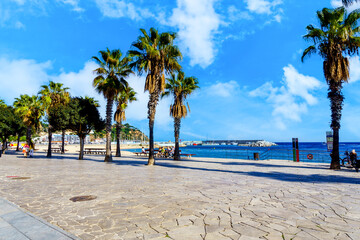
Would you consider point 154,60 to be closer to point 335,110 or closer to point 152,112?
point 152,112

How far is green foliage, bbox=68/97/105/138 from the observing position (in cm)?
2427

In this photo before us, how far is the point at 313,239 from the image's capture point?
12.5 ft

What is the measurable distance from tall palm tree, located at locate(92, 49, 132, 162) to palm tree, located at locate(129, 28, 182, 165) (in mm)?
3159

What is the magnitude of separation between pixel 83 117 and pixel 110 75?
6.42 metres

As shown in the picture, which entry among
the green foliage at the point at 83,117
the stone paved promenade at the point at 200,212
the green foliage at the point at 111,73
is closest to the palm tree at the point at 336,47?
the stone paved promenade at the point at 200,212

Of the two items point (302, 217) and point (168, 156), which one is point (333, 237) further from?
point (168, 156)

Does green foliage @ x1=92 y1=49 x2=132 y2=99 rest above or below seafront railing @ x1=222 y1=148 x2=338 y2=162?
above

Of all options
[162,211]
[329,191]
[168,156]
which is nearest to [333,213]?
[329,191]

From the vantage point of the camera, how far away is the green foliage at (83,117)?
24266 mm

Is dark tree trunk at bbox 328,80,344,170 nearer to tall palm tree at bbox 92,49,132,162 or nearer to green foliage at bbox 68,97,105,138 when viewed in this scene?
tall palm tree at bbox 92,49,132,162

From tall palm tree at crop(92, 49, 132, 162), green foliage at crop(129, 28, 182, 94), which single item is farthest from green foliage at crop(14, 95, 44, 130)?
green foliage at crop(129, 28, 182, 94)

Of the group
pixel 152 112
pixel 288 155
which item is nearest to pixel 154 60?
pixel 152 112

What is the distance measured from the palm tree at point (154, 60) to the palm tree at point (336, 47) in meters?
11.1

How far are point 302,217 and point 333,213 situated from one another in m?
0.95
